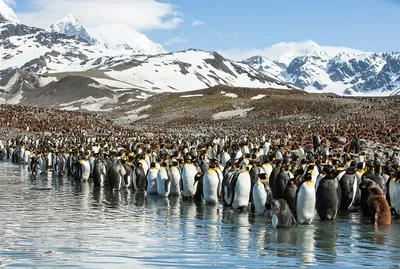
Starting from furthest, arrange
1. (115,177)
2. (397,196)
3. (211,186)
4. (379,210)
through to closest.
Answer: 1. (115,177)
2. (211,186)
3. (397,196)
4. (379,210)

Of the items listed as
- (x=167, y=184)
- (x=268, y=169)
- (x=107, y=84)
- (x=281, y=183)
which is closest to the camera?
(x=281, y=183)

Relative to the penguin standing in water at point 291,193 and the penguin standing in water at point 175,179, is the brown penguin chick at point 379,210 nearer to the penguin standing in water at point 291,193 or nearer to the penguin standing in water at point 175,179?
the penguin standing in water at point 291,193

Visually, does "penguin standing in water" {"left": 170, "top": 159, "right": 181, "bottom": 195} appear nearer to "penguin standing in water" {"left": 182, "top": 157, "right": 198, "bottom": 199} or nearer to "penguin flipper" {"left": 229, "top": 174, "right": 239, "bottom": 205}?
"penguin standing in water" {"left": 182, "top": 157, "right": 198, "bottom": 199}

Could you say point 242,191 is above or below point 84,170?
below

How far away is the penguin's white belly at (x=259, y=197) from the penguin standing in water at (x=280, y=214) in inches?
46.8

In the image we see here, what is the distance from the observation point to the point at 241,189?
13.1m

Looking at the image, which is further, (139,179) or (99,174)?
(99,174)

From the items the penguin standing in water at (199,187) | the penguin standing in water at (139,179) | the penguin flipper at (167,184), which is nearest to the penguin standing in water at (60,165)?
the penguin standing in water at (139,179)

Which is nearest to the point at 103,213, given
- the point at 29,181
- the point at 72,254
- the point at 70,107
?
the point at 72,254

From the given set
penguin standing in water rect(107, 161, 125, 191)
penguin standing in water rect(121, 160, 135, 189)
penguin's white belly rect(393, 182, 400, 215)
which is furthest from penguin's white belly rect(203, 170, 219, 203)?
penguin standing in water rect(107, 161, 125, 191)

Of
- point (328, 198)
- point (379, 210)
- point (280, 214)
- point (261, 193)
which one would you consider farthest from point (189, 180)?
point (379, 210)

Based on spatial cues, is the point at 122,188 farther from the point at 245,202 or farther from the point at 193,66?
the point at 193,66

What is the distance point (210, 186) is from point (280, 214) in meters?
3.70

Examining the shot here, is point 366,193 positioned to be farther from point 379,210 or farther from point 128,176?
point 128,176
